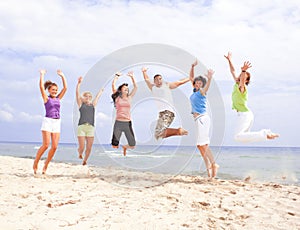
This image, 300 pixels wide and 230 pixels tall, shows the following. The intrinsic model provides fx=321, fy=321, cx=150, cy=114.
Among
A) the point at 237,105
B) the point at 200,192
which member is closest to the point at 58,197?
the point at 200,192

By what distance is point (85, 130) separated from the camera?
333 inches

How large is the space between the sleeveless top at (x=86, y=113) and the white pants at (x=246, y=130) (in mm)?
3752

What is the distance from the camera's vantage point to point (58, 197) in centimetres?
507

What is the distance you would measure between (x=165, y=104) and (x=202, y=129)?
1072 mm

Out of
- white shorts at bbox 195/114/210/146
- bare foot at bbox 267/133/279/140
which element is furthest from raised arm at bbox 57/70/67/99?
bare foot at bbox 267/133/279/140

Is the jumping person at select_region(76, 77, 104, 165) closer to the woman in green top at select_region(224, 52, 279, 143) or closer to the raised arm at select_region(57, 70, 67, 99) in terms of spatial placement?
the raised arm at select_region(57, 70, 67, 99)

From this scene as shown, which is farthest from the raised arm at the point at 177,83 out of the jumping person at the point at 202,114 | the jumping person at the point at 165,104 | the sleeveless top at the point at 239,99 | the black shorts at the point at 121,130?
the black shorts at the point at 121,130

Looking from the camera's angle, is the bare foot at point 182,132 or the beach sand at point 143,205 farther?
the bare foot at point 182,132

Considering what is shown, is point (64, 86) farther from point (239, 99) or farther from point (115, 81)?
point (239, 99)

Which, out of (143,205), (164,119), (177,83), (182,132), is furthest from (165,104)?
(143,205)

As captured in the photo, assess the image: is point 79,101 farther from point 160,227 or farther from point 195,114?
point 160,227

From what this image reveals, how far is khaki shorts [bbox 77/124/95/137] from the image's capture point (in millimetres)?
8422

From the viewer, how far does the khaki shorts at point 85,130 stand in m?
8.42

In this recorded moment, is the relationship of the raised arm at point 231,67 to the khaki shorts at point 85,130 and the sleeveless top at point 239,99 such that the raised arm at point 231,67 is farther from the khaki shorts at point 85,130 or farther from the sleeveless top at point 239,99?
the khaki shorts at point 85,130
